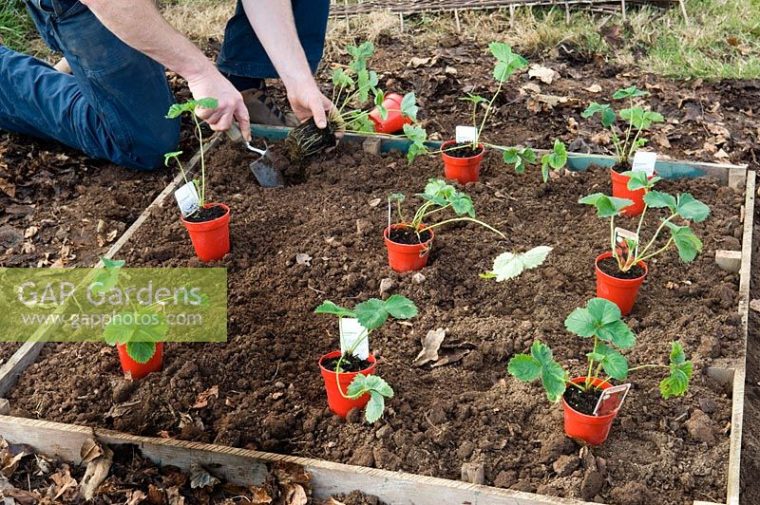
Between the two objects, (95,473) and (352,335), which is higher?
(352,335)

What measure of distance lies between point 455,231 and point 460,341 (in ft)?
2.17

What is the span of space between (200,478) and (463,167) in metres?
1.74

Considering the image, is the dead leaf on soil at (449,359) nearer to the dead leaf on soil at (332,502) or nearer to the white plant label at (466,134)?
the dead leaf on soil at (332,502)

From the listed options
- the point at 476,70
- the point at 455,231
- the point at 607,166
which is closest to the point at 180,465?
the point at 455,231

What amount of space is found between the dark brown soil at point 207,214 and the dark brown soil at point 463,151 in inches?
38.3

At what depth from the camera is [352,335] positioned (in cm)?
220

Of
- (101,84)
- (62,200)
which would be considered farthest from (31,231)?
(101,84)

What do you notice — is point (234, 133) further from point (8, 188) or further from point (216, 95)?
point (8, 188)

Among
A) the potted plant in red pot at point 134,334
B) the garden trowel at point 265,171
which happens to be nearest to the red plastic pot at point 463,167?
the garden trowel at point 265,171

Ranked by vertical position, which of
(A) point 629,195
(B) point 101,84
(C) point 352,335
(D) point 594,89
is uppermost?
(B) point 101,84

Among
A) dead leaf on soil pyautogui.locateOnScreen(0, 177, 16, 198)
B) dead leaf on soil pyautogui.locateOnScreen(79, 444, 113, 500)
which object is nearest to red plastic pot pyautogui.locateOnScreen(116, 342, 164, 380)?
dead leaf on soil pyautogui.locateOnScreen(79, 444, 113, 500)

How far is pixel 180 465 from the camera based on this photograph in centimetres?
215

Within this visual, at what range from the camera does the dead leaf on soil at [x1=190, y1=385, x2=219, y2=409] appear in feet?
7.58

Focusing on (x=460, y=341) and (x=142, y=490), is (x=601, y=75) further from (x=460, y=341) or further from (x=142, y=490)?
(x=142, y=490)
